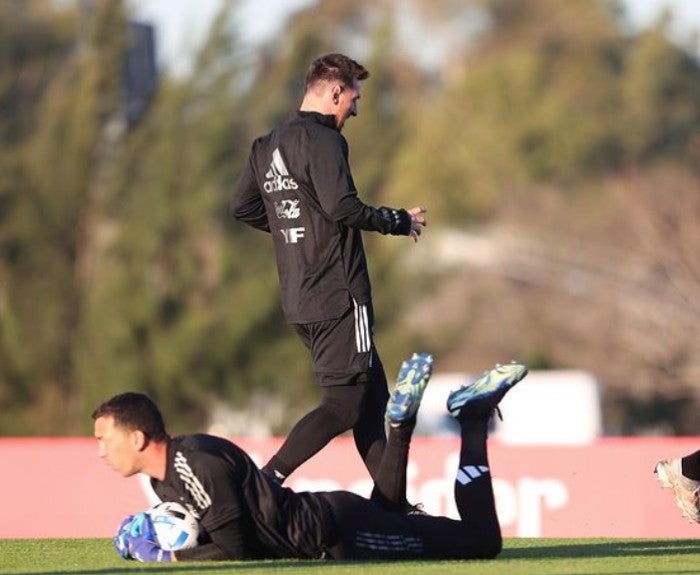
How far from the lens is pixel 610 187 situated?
49.0 metres

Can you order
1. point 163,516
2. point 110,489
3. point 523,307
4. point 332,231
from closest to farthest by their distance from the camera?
point 163,516 → point 332,231 → point 110,489 → point 523,307

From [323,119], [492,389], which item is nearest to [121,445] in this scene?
[492,389]

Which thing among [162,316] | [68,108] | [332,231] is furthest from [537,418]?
[332,231]

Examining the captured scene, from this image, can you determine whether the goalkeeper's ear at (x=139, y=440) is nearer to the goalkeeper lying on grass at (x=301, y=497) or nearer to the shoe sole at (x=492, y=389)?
the goalkeeper lying on grass at (x=301, y=497)

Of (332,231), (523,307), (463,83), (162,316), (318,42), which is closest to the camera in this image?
(332,231)

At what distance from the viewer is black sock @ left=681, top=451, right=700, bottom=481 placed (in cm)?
859

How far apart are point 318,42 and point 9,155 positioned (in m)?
5.14

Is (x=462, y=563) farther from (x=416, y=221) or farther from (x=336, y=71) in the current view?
(x=336, y=71)

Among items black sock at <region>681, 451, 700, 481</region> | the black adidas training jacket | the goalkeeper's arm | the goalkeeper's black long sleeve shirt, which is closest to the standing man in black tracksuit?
the black adidas training jacket

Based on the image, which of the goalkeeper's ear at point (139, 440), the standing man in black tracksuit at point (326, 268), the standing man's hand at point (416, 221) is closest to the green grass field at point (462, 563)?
the goalkeeper's ear at point (139, 440)

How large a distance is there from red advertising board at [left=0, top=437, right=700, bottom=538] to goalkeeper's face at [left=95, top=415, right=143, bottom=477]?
4960mm

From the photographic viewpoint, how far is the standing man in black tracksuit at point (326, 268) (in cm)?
796

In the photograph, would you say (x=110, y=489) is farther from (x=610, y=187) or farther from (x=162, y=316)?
(x=610, y=187)

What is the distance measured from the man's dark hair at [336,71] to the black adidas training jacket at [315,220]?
0.16m
